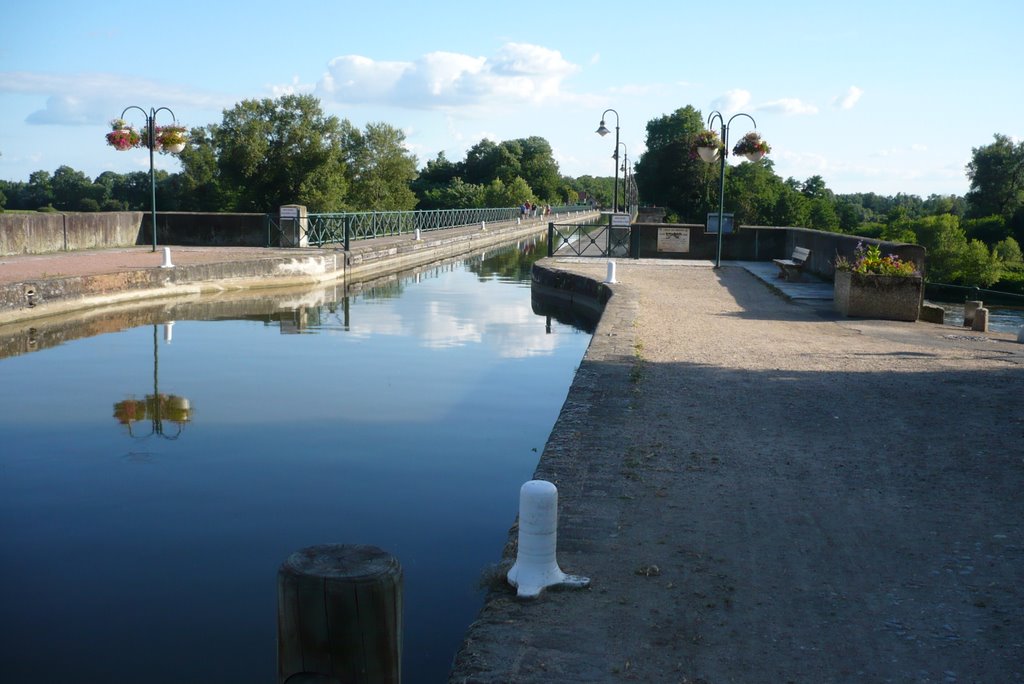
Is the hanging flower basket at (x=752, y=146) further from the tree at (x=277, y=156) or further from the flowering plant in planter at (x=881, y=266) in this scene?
the tree at (x=277, y=156)

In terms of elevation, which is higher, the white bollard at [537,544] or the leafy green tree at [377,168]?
the leafy green tree at [377,168]

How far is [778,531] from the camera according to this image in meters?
5.14

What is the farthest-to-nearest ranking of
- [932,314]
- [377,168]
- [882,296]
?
[377,168] → [932,314] → [882,296]

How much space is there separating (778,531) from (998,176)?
87.7 meters

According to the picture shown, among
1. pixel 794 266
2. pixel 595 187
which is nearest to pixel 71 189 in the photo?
pixel 794 266

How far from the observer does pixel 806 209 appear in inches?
3875

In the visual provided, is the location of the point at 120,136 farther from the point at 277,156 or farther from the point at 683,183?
the point at 683,183

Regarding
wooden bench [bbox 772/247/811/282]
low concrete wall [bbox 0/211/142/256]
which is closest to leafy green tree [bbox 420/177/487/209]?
low concrete wall [bbox 0/211/142/256]

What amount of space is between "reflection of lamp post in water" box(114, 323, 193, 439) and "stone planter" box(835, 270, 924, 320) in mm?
9880

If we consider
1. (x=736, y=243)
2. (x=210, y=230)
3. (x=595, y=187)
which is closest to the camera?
(x=736, y=243)

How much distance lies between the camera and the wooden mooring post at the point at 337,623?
2.76 m

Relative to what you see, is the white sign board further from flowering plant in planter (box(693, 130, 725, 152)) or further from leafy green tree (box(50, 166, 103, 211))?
leafy green tree (box(50, 166, 103, 211))

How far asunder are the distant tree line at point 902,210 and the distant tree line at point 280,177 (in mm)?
13677

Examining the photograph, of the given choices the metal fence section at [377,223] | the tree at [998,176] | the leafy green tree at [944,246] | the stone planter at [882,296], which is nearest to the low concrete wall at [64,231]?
the metal fence section at [377,223]
